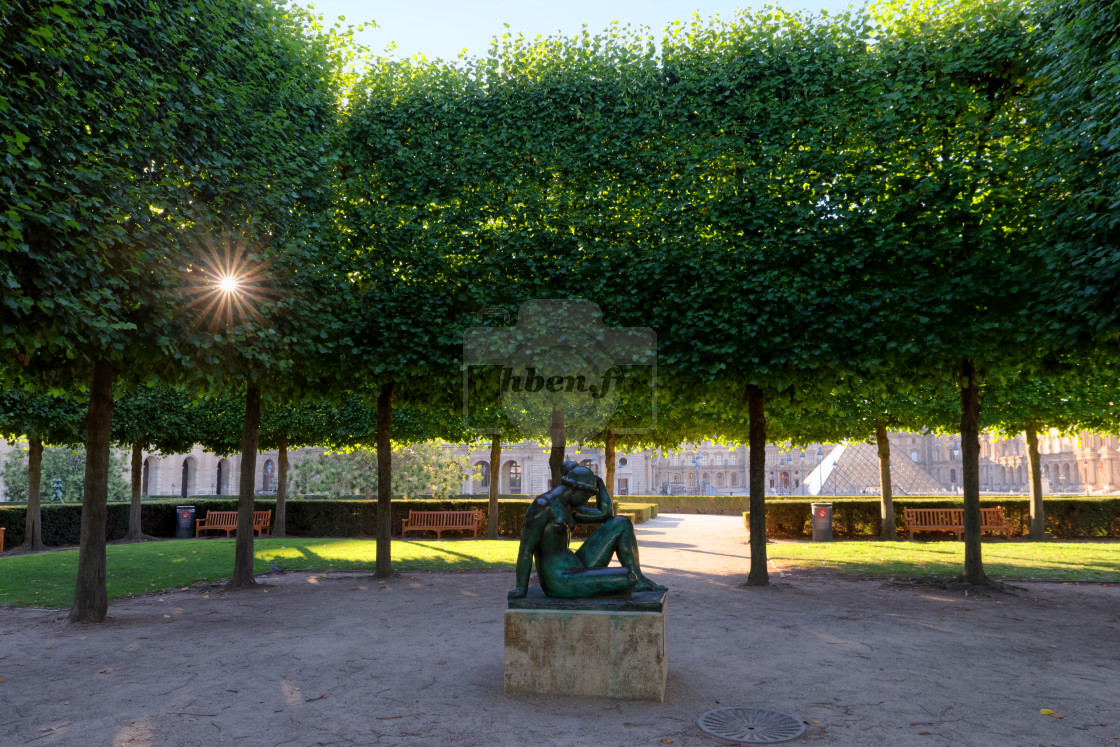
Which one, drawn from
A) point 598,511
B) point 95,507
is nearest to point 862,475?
point 598,511

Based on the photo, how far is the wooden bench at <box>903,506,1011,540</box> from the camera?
23406 millimetres

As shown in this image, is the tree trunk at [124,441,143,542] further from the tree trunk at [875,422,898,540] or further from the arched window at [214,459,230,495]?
the arched window at [214,459,230,495]

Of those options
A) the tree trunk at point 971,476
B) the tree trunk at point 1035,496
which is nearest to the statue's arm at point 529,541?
the tree trunk at point 971,476

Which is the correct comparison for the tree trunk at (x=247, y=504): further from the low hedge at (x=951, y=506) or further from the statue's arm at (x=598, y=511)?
the low hedge at (x=951, y=506)

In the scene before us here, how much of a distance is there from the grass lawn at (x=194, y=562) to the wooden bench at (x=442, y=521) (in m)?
2.45

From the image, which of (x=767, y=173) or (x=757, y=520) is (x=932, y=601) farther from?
(x=767, y=173)

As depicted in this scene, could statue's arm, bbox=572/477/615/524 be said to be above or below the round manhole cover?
above

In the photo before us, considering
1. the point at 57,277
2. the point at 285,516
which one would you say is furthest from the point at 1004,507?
the point at 57,277

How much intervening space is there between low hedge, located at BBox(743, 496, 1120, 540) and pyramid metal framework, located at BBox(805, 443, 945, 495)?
102 ft

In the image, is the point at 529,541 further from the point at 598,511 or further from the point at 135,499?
the point at 135,499

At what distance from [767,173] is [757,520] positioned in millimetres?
6421

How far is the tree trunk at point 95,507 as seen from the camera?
10.1 meters

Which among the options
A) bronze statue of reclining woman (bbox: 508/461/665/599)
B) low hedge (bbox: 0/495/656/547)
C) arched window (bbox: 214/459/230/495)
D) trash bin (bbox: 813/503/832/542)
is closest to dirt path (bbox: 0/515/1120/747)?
bronze statue of reclining woman (bbox: 508/461/665/599)

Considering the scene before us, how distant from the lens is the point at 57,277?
789 centimetres
